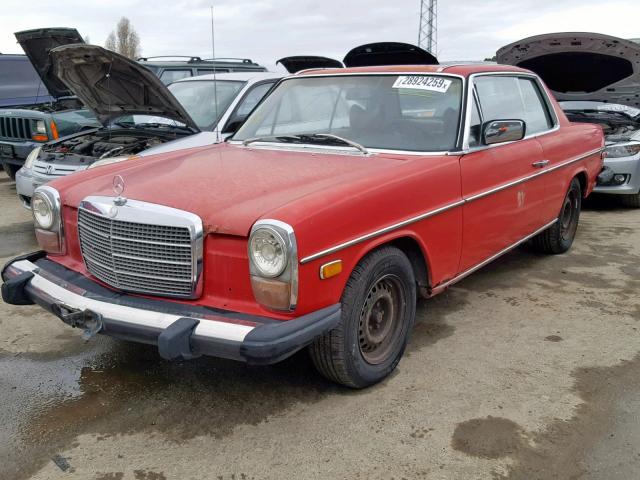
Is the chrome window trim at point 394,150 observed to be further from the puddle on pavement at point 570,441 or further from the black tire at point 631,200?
the black tire at point 631,200

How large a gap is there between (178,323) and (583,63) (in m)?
6.99

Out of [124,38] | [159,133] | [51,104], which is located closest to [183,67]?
[51,104]

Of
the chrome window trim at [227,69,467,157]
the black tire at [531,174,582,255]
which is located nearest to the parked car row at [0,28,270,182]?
the chrome window trim at [227,69,467,157]

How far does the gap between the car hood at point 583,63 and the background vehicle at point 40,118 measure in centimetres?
571

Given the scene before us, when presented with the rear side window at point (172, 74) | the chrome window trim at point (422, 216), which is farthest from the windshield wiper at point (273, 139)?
the rear side window at point (172, 74)

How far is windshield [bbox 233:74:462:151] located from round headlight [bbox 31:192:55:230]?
1.41 metres

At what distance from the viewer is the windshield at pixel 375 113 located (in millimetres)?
3787

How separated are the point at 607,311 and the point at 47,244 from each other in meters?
3.77

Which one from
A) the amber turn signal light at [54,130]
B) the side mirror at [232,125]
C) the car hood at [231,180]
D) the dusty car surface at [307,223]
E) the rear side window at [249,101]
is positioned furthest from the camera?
the amber turn signal light at [54,130]

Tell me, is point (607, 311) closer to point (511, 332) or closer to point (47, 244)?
point (511, 332)

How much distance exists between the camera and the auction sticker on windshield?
3.93 m

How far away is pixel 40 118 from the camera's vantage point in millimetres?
A: 8172

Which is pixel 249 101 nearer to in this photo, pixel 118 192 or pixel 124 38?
pixel 118 192

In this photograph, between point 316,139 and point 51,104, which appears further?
point 51,104
